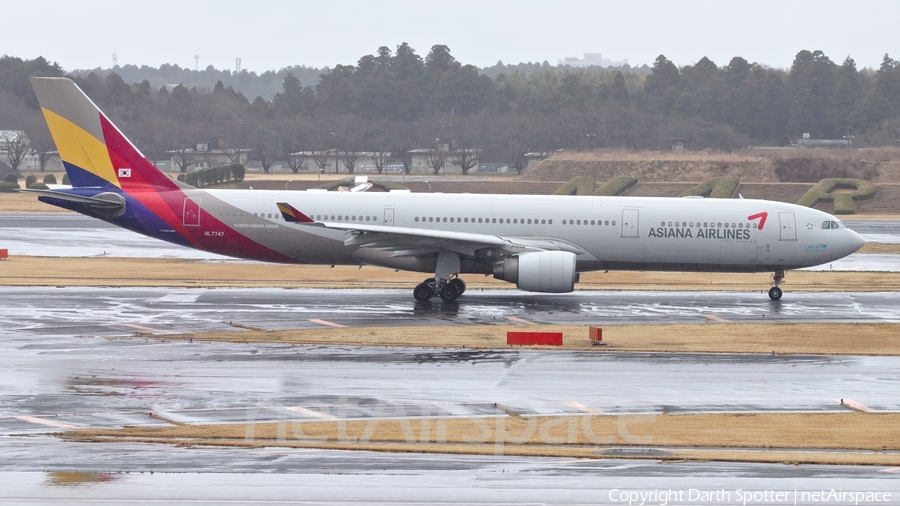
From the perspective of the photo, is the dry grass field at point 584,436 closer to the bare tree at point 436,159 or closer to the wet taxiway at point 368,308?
the wet taxiway at point 368,308

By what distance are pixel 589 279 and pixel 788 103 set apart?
120547mm

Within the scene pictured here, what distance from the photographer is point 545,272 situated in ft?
105

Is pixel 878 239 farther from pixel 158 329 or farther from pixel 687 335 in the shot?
pixel 158 329

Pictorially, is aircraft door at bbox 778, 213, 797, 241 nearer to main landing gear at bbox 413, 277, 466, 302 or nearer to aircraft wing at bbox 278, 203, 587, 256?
aircraft wing at bbox 278, 203, 587, 256

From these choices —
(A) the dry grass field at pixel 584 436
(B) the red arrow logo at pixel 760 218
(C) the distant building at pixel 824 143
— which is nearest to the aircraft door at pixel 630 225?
(B) the red arrow logo at pixel 760 218

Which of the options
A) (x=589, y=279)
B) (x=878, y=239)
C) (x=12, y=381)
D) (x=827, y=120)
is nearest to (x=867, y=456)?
(x=12, y=381)

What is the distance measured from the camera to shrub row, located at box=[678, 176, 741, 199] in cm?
8750

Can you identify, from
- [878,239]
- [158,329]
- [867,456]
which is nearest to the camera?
[867,456]

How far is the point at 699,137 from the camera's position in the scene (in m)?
134

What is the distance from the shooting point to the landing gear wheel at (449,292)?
3366 cm

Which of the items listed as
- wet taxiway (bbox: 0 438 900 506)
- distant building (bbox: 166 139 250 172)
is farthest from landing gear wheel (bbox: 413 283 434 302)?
distant building (bbox: 166 139 250 172)

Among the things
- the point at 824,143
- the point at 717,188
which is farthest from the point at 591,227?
the point at 824,143

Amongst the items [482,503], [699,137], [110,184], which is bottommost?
[482,503]

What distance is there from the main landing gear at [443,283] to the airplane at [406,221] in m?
0.56
